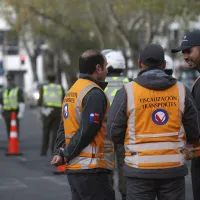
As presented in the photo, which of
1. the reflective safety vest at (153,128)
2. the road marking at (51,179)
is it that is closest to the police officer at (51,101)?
the road marking at (51,179)

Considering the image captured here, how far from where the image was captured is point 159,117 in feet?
17.3

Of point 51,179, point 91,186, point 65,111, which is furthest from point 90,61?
point 51,179

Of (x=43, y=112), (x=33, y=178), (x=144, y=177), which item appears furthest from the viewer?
(x=43, y=112)

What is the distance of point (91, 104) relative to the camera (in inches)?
221

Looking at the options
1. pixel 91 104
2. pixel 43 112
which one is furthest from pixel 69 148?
pixel 43 112

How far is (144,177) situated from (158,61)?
893mm

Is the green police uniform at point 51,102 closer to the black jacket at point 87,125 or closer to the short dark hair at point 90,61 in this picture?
the short dark hair at point 90,61

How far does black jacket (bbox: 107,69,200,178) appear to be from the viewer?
17.2ft

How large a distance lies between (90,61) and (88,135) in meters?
0.61

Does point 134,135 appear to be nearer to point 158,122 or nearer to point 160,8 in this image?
point 158,122

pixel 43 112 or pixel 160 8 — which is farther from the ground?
pixel 160 8

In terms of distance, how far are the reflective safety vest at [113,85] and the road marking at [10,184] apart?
2974 mm

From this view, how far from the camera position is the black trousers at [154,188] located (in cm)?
528

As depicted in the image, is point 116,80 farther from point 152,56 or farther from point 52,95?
point 52,95
